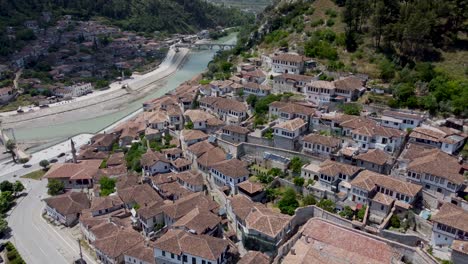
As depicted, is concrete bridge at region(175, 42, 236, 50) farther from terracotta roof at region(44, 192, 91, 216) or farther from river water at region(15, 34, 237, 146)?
terracotta roof at region(44, 192, 91, 216)

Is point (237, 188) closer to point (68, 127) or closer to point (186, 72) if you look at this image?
point (68, 127)

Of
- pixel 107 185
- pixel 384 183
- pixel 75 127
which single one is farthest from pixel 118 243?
pixel 75 127

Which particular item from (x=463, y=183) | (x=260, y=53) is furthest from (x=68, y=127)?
(x=463, y=183)

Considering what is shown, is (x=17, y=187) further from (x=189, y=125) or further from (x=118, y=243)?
(x=189, y=125)

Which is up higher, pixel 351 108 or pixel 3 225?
pixel 351 108

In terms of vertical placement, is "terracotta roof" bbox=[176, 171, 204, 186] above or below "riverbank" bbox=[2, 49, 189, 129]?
above

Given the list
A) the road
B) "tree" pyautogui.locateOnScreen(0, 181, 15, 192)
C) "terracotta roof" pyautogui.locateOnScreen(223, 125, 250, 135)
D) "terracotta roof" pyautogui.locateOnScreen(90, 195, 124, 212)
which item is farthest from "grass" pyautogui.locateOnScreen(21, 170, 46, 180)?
"terracotta roof" pyautogui.locateOnScreen(223, 125, 250, 135)
